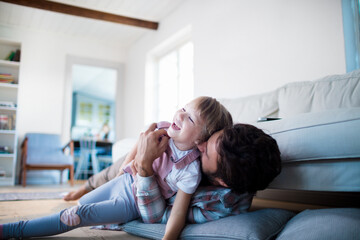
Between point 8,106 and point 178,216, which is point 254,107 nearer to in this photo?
point 178,216

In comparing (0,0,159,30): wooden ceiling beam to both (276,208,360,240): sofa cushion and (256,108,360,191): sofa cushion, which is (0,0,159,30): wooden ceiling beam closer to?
(256,108,360,191): sofa cushion

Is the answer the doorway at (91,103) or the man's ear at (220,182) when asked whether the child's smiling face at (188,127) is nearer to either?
the man's ear at (220,182)

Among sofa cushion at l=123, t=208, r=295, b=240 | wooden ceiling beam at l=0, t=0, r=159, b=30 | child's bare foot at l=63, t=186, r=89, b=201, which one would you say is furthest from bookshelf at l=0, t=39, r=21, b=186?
sofa cushion at l=123, t=208, r=295, b=240

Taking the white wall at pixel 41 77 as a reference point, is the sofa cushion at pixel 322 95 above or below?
below

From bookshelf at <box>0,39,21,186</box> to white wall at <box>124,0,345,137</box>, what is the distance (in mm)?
2476

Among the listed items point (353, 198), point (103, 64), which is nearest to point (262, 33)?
point (353, 198)

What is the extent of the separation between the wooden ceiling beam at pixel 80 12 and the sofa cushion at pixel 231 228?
12.4 ft

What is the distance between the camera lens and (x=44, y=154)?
450 cm

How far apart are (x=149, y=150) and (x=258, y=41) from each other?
220 cm

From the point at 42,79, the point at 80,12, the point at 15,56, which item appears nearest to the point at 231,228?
the point at 80,12

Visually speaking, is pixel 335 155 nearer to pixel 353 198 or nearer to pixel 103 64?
pixel 353 198

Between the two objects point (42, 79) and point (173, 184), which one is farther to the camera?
point (42, 79)

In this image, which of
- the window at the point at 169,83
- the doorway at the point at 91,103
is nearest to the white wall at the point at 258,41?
the window at the point at 169,83

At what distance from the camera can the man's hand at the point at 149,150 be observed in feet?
3.63
